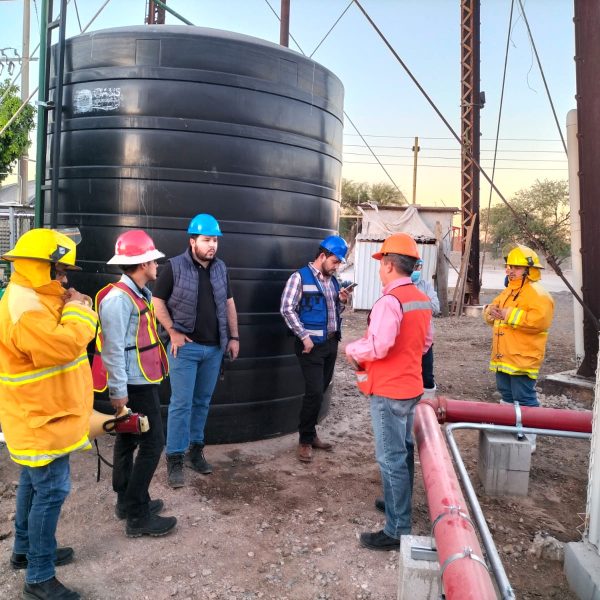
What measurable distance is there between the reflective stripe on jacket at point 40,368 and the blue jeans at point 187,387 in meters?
A: 1.38

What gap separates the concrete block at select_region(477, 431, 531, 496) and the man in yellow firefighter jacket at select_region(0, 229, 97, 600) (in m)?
3.01

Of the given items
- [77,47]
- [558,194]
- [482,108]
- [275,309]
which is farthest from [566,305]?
[558,194]

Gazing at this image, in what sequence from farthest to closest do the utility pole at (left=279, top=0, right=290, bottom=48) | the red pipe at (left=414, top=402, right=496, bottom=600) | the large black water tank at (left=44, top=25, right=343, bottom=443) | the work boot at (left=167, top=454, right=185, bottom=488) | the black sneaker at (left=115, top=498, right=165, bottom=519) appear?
the utility pole at (left=279, top=0, right=290, bottom=48) < the large black water tank at (left=44, top=25, right=343, bottom=443) < the work boot at (left=167, top=454, right=185, bottom=488) < the black sneaker at (left=115, top=498, right=165, bottom=519) < the red pipe at (left=414, top=402, right=496, bottom=600)

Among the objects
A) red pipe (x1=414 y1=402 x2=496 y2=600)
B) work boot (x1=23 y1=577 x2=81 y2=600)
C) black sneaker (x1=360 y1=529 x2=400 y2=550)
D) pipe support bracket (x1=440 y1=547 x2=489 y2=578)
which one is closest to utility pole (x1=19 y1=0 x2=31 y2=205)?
work boot (x1=23 y1=577 x2=81 y2=600)

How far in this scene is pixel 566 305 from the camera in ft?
69.3

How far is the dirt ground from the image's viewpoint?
9.66ft

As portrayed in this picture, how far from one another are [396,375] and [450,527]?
1.38m

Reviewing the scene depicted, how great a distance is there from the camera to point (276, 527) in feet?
11.7

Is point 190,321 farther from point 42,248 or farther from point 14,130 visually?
point 14,130

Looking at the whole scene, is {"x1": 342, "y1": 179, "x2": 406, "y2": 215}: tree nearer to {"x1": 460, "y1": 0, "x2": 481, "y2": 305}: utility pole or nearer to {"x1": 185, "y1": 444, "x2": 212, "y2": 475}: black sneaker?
{"x1": 460, "y1": 0, "x2": 481, "y2": 305}: utility pole

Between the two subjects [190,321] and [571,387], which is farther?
[571,387]

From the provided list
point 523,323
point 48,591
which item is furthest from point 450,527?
point 523,323

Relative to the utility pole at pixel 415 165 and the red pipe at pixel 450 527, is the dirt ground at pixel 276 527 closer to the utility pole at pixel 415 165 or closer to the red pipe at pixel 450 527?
the red pipe at pixel 450 527

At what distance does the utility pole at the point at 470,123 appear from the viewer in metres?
15.4
